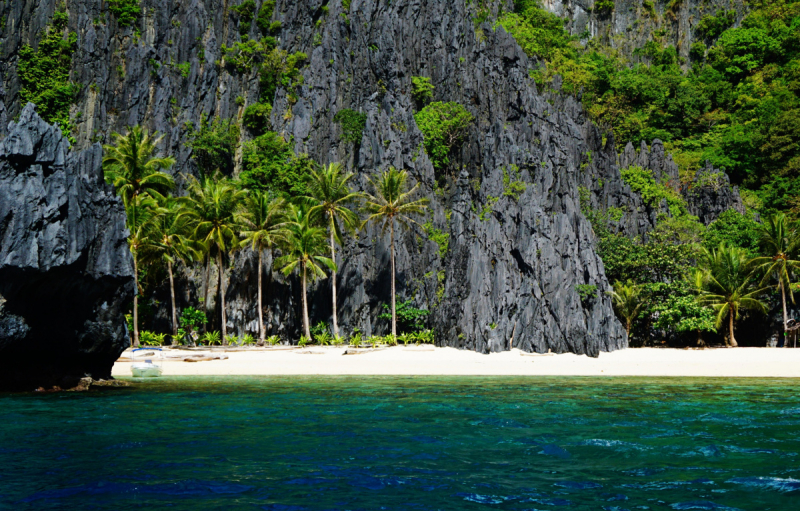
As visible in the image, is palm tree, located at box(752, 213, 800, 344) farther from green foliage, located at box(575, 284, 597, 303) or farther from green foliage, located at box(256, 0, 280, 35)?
green foliage, located at box(256, 0, 280, 35)

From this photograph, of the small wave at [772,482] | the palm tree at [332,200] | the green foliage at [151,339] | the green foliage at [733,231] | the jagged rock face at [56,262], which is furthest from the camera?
the green foliage at [733,231]

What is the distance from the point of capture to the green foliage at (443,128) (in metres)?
56.7

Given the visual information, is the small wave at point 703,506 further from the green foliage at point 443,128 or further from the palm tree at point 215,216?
the green foliage at point 443,128

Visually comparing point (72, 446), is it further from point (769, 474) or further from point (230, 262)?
point (230, 262)

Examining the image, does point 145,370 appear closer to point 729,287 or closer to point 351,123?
point 351,123

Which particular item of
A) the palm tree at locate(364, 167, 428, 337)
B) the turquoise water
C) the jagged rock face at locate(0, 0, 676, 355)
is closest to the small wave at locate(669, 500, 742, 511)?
the turquoise water

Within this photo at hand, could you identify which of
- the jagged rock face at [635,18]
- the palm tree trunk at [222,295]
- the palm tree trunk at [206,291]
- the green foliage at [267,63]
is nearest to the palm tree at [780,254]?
the palm tree trunk at [222,295]

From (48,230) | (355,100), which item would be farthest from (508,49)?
(48,230)

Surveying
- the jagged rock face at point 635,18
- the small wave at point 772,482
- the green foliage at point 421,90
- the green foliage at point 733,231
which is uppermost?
the jagged rock face at point 635,18

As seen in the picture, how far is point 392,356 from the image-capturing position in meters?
36.3

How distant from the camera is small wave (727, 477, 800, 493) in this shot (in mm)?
9516

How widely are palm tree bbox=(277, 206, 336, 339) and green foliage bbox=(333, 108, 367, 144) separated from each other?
12.9 m

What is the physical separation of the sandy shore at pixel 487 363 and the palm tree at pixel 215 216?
907 cm

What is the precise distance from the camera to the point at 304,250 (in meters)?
44.5
